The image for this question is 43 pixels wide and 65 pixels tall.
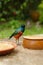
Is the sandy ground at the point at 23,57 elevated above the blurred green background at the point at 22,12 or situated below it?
above

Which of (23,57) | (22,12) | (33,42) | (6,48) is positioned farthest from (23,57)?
(22,12)

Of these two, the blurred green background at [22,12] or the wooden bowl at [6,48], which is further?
the blurred green background at [22,12]

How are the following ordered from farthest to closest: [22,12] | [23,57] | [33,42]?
[22,12], [33,42], [23,57]

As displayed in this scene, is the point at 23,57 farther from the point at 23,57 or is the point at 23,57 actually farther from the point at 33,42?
the point at 33,42

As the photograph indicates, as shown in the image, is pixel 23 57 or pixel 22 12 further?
pixel 22 12

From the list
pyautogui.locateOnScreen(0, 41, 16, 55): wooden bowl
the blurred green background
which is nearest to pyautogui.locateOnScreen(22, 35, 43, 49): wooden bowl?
pyautogui.locateOnScreen(0, 41, 16, 55): wooden bowl

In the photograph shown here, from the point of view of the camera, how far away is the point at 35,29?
24.2ft

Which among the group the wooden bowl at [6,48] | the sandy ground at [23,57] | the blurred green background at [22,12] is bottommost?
the blurred green background at [22,12]

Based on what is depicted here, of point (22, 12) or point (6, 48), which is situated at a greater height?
point (6, 48)

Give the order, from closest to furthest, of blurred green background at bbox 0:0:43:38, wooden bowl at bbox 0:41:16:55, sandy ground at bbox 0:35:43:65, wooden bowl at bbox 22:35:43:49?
sandy ground at bbox 0:35:43:65, wooden bowl at bbox 0:41:16:55, wooden bowl at bbox 22:35:43:49, blurred green background at bbox 0:0:43:38

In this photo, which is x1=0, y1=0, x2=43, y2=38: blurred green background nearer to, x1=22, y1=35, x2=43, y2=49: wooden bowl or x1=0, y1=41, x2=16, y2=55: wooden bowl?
x1=22, y1=35, x2=43, y2=49: wooden bowl

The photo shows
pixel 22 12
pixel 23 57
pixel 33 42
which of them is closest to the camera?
pixel 23 57

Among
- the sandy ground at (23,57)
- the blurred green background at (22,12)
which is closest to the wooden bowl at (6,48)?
the sandy ground at (23,57)

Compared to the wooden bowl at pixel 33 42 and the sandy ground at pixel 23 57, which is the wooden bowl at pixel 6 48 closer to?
the sandy ground at pixel 23 57
